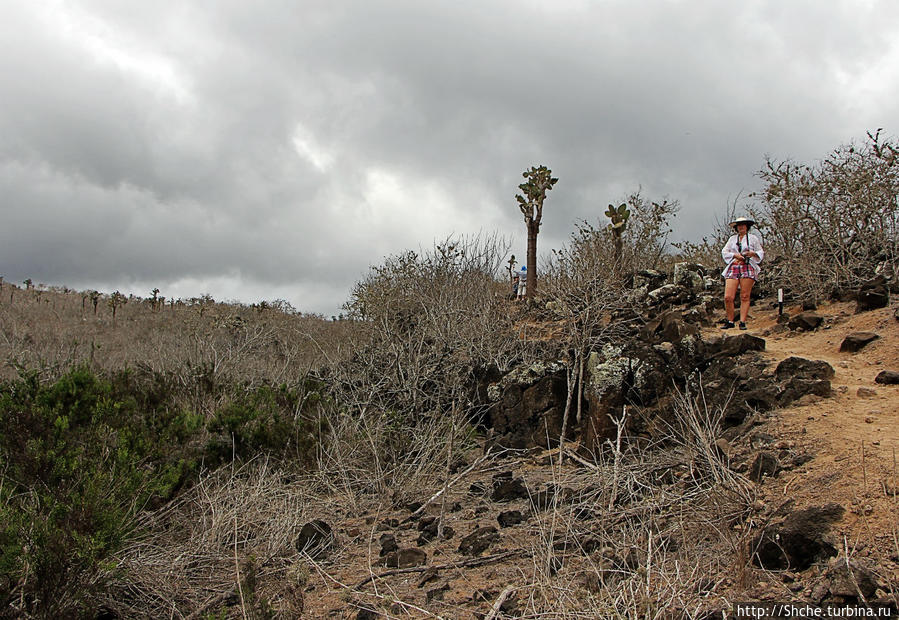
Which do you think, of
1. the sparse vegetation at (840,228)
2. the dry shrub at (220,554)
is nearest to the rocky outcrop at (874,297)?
the sparse vegetation at (840,228)

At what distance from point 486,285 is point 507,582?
27.8ft

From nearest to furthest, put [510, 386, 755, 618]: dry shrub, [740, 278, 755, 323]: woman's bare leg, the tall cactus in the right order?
[510, 386, 755, 618]: dry shrub < [740, 278, 755, 323]: woman's bare leg < the tall cactus

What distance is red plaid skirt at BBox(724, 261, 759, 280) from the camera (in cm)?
880

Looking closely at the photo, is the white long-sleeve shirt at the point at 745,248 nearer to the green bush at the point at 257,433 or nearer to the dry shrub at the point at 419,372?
the dry shrub at the point at 419,372

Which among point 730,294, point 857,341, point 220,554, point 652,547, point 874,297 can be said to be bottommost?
point 220,554

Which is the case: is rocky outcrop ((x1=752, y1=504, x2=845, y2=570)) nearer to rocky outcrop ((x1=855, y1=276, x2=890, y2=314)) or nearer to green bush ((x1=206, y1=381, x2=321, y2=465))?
green bush ((x1=206, y1=381, x2=321, y2=465))

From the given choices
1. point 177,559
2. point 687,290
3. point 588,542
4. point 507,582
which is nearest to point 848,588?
point 588,542

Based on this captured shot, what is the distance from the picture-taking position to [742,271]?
8.84 metres

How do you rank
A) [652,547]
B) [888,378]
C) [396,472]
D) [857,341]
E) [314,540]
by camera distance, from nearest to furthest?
[652,547] → [314,540] → [888,378] → [396,472] → [857,341]

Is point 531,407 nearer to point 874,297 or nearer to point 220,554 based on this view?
point 220,554

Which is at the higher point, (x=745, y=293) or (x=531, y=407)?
(x=745, y=293)

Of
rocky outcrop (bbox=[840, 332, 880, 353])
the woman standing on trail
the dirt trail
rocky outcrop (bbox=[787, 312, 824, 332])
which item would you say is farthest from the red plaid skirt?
rocky outcrop (bbox=[840, 332, 880, 353])

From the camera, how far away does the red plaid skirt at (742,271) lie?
28.9 ft

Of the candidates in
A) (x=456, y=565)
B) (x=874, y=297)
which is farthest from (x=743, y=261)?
(x=456, y=565)
